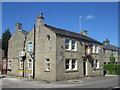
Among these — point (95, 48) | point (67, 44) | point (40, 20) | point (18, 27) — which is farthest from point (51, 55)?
point (18, 27)

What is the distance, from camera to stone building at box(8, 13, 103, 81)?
21500 millimetres

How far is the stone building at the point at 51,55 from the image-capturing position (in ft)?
70.5

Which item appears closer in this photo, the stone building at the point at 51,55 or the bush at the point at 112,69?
the stone building at the point at 51,55

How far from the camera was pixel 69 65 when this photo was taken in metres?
23.0

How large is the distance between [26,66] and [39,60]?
10.5ft

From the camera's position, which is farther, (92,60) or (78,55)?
(92,60)

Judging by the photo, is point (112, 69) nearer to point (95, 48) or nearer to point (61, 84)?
point (95, 48)

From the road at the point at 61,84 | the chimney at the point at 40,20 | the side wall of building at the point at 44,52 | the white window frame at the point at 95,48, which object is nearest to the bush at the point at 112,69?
the white window frame at the point at 95,48

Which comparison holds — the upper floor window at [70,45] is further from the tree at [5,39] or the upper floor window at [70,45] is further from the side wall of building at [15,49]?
the tree at [5,39]

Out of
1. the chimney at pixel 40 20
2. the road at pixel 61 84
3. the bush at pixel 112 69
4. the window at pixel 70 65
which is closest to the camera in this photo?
the road at pixel 61 84

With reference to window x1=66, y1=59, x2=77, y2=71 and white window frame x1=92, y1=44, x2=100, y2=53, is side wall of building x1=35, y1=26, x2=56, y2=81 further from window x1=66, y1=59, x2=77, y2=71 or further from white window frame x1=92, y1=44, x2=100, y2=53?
white window frame x1=92, y1=44, x2=100, y2=53

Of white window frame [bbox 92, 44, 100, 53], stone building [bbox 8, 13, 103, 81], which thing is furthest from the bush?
white window frame [bbox 92, 44, 100, 53]

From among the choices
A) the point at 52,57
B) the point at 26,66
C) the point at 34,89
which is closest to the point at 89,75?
the point at 52,57

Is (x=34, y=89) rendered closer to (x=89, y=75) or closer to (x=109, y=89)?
(x=109, y=89)
